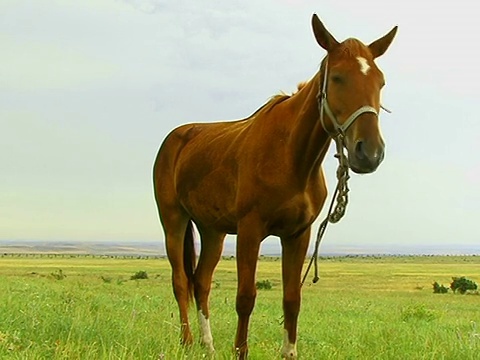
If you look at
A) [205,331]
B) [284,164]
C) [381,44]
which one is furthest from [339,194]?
[205,331]

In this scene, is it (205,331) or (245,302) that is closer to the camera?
(245,302)

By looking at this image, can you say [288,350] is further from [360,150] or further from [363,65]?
[363,65]

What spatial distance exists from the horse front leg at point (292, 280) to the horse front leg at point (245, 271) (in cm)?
45

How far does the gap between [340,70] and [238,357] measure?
2.47 meters

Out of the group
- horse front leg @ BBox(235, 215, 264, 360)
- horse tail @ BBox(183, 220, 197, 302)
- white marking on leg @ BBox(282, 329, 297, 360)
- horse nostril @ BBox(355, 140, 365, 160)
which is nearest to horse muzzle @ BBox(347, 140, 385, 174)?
horse nostril @ BBox(355, 140, 365, 160)

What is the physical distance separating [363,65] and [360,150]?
2.37 ft

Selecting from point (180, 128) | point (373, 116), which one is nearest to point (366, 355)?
point (373, 116)

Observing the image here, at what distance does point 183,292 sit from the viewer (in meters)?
6.78

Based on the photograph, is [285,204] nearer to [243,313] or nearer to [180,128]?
[243,313]

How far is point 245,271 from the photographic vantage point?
16.6ft

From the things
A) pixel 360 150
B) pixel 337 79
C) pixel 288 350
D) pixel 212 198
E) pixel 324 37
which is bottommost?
pixel 288 350

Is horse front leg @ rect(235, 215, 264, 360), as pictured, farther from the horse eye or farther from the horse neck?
the horse eye

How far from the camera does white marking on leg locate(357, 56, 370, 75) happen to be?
14.1 feet

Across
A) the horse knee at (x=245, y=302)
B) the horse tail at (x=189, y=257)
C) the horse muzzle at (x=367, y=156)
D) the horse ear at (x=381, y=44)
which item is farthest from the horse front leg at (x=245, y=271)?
the horse tail at (x=189, y=257)
